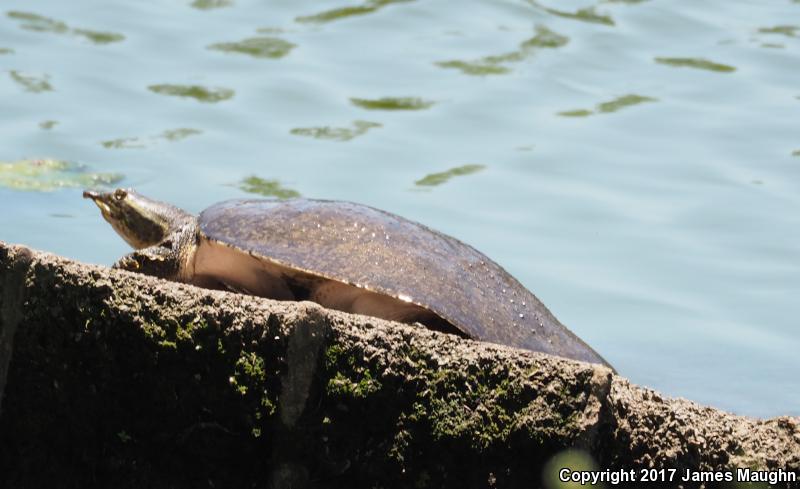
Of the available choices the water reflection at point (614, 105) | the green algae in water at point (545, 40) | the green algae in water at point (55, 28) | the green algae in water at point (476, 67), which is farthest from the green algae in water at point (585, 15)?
the green algae in water at point (55, 28)

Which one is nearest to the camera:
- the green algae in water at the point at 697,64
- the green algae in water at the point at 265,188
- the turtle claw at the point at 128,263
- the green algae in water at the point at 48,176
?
the turtle claw at the point at 128,263

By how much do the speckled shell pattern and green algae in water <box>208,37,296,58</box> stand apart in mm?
4656

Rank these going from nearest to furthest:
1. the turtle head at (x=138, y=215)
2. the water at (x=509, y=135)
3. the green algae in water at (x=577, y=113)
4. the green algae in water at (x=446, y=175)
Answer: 1. the turtle head at (x=138, y=215)
2. the water at (x=509, y=135)
3. the green algae in water at (x=446, y=175)
4. the green algae in water at (x=577, y=113)

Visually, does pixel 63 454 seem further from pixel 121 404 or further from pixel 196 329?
pixel 196 329

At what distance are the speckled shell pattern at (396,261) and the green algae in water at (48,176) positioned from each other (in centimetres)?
301

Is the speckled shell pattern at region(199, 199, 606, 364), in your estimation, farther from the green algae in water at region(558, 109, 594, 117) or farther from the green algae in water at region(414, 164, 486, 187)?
the green algae in water at region(558, 109, 594, 117)

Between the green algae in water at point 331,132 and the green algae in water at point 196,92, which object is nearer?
the green algae in water at point 331,132

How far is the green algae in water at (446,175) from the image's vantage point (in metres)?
6.39

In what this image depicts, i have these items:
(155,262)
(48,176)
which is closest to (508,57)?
(48,176)

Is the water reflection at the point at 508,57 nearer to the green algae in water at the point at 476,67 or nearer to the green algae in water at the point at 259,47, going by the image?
the green algae in water at the point at 476,67

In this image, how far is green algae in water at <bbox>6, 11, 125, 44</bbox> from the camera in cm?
799

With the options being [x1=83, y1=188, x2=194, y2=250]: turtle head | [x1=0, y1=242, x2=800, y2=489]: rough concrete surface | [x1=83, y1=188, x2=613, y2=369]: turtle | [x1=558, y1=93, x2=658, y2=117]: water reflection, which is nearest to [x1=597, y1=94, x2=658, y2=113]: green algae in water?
[x1=558, y1=93, x2=658, y2=117]: water reflection

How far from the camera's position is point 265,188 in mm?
6203

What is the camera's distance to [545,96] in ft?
24.1
